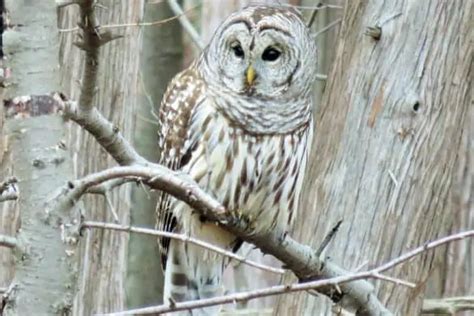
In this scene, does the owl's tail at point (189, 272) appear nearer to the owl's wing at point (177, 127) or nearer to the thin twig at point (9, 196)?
the owl's wing at point (177, 127)

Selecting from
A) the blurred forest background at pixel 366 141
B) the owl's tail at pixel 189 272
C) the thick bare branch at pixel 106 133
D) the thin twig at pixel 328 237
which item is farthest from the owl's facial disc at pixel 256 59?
the thick bare branch at pixel 106 133

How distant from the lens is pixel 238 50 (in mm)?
5055

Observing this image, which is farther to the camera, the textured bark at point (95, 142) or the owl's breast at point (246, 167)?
the textured bark at point (95, 142)

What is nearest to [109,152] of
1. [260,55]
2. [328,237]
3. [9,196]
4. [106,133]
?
[106,133]

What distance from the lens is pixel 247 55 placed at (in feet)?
16.4

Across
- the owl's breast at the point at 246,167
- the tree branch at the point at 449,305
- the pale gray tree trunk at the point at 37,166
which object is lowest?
the pale gray tree trunk at the point at 37,166

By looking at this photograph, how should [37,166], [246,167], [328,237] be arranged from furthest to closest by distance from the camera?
[246,167]
[328,237]
[37,166]

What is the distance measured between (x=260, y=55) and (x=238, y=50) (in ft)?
0.33

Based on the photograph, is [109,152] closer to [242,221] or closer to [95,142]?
[242,221]

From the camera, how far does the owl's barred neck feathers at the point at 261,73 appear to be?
16.2 feet

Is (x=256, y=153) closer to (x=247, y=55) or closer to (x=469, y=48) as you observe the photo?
(x=247, y=55)

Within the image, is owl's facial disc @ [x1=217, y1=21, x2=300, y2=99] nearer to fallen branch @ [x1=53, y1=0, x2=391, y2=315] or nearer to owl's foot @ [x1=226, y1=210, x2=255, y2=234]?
owl's foot @ [x1=226, y1=210, x2=255, y2=234]

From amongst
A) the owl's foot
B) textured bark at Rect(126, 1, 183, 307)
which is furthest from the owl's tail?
textured bark at Rect(126, 1, 183, 307)

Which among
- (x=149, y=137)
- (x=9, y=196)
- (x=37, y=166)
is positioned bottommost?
(x=37, y=166)
